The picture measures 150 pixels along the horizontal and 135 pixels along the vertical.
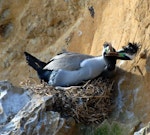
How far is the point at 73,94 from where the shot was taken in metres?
4.86

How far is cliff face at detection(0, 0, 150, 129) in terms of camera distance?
190 inches

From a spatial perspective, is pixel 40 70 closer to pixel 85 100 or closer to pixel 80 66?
pixel 80 66

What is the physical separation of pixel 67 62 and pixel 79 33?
3.34 ft

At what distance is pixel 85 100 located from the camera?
4797mm

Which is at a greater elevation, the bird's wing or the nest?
the bird's wing

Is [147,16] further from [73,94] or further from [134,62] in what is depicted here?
[73,94]

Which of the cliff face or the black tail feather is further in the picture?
the black tail feather

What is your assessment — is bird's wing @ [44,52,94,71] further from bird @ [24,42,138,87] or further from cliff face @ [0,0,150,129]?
cliff face @ [0,0,150,129]

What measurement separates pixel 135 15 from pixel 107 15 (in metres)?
0.75

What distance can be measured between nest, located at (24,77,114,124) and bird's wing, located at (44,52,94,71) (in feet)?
0.75

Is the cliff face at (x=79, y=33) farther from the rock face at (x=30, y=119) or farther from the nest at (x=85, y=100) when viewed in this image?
the rock face at (x=30, y=119)

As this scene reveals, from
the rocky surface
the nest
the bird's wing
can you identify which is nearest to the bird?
the bird's wing

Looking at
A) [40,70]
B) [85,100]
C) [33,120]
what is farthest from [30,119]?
[40,70]

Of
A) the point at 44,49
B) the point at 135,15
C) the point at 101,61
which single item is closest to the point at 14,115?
the point at 101,61
